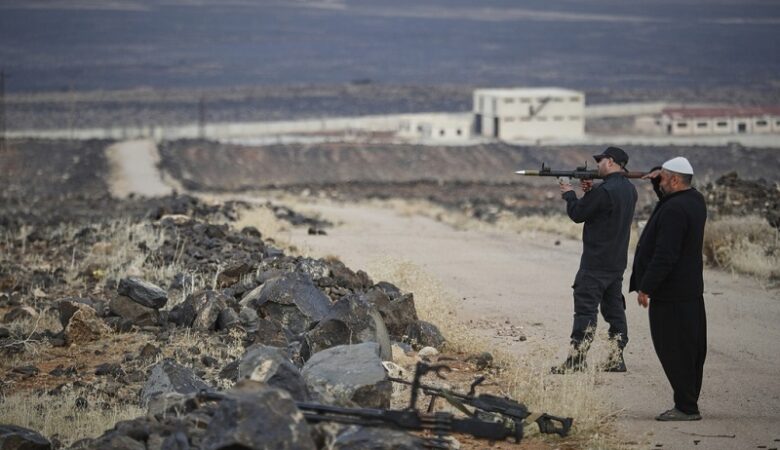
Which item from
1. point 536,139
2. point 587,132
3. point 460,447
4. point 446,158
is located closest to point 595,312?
point 460,447

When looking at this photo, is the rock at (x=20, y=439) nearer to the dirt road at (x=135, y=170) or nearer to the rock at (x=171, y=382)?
the rock at (x=171, y=382)

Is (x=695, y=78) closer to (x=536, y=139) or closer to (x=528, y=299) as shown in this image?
(x=536, y=139)

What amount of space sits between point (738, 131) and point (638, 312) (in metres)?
83.6

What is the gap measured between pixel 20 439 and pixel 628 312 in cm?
799

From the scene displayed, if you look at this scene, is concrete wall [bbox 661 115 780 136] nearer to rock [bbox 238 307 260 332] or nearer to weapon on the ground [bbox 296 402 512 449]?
rock [bbox 238 307 260 332]

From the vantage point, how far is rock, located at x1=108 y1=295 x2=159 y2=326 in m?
12.5

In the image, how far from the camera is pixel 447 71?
195 m

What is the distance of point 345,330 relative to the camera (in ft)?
33.7

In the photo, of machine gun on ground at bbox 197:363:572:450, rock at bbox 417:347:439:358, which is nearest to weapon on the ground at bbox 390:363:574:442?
machine gun on ground at bbox 197:363:572:450

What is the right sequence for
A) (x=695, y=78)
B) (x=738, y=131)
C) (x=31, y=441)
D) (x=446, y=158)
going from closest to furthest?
(x=31, y=441)
(x=446, y=158)
(x=738, y=131)
(x=695, y=78)

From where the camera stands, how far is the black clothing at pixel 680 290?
356 inches

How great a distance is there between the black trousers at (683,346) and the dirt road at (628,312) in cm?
21

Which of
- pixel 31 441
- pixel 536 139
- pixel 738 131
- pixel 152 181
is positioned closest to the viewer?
pixel 31 441

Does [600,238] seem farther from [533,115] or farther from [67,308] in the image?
[533,115]
